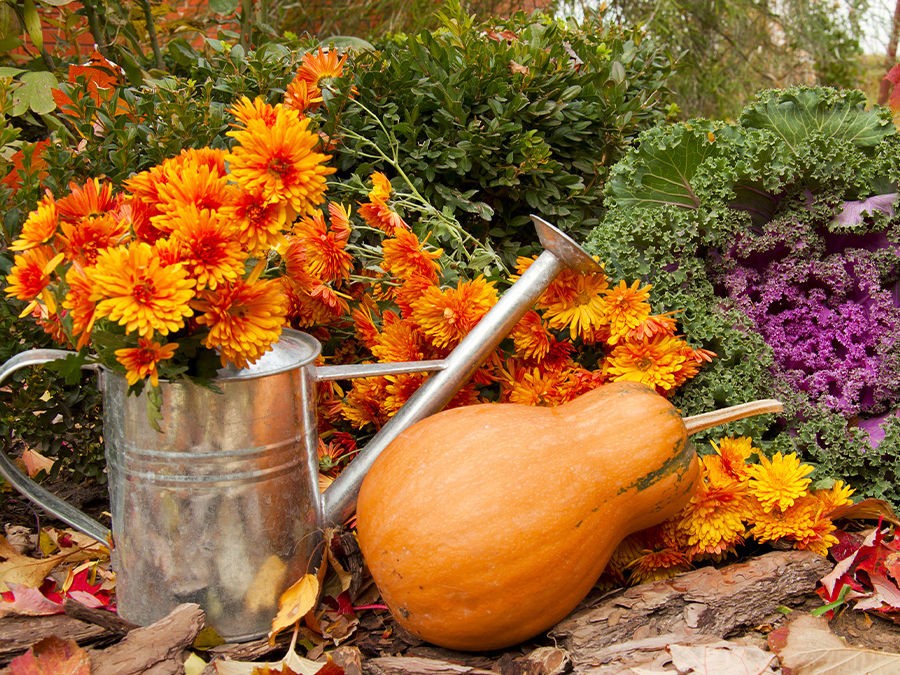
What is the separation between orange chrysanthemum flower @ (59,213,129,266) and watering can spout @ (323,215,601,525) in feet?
2.05

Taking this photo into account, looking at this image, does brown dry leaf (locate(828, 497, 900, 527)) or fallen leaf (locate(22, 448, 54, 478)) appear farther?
fallen leaf (locate(22, 448, 54, 478))

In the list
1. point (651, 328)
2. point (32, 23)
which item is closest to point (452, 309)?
point (651, 328)

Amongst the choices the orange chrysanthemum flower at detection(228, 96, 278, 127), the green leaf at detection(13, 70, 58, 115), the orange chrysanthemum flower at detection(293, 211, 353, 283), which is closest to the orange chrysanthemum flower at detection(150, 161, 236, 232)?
the orange chrysanthemum flower at detection(228, 96, 278, 127)

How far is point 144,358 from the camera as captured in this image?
1.30 m

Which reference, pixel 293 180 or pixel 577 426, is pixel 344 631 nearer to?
pixel 577 426

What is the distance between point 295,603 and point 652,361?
0.86 m

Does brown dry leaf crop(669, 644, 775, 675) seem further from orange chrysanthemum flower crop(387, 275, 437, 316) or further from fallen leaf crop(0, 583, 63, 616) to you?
fallen leaf crop(0, 583, 63, 616)

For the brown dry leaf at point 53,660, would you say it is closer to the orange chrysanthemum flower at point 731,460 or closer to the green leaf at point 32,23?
the orange chrysanthemum flower at point 731,460

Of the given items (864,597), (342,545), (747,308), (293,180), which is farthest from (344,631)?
(747,308)

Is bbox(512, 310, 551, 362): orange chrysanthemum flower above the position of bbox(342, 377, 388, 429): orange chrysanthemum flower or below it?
Answer: above

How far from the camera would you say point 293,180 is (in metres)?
1.37

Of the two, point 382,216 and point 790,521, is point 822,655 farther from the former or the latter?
point 382,216

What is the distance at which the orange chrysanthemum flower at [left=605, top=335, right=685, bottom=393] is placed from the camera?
1.81 m

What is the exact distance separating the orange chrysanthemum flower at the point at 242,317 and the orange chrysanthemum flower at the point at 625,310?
74cm
